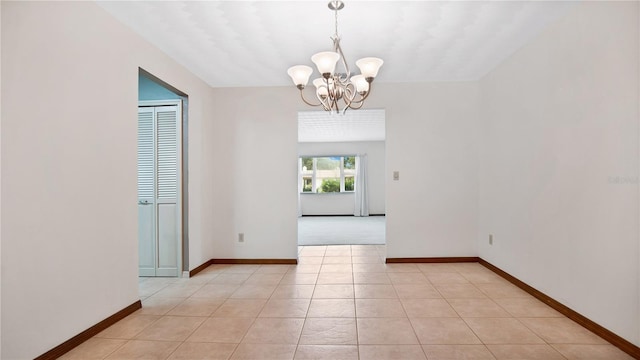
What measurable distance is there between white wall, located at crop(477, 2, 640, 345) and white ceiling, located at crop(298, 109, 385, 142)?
100 inches

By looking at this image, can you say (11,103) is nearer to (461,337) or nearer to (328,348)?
(328,348)

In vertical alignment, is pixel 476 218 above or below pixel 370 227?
above

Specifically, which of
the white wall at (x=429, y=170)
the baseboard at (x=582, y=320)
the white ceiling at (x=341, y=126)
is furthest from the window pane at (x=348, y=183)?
the baseboard at (x=582, y=320)

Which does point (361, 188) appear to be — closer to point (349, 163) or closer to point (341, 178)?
point (341, 178)

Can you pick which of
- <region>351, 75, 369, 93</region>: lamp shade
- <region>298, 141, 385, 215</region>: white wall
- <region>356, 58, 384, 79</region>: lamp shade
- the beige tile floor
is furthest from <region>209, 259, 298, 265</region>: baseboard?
<region>298, 141, 385, 215</region>: white wall

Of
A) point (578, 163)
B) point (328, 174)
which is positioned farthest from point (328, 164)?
point (578, 163)

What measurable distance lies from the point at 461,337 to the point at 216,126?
3.73 metres

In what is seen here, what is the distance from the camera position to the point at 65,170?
1.98 metres

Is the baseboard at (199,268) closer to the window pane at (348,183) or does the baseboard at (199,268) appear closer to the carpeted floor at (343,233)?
the carpeted floor at (343,233)

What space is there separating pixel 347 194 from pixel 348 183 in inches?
14.6

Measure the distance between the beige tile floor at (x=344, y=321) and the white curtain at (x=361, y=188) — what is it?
19.9 feet

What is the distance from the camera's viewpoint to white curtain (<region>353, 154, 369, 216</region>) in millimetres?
9734

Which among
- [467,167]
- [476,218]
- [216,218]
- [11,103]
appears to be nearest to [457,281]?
[476,218]

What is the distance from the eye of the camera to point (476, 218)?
4.10 metres
